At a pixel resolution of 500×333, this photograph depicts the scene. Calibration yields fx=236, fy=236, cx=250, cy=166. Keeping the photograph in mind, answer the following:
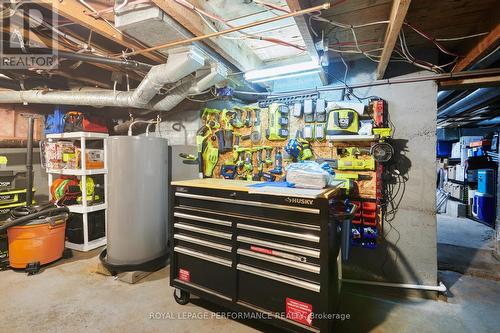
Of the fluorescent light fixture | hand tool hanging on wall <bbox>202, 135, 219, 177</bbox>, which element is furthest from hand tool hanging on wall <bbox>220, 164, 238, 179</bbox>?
the fluorescent light fixture

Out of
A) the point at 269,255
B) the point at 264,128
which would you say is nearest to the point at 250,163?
the point at 264,128

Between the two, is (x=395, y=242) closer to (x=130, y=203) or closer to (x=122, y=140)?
(x=130, y=203)

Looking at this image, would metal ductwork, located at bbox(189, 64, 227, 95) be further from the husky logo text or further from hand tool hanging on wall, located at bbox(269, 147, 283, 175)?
the husky logo text

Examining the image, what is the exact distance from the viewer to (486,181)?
4.84m

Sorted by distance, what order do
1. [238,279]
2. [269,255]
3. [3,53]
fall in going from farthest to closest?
[3,53] → [238,279] → [269,255]

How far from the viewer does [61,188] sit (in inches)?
131

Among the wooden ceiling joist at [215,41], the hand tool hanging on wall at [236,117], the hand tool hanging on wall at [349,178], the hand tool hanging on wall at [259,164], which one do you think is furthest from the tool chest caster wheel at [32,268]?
the hand tool hanging on wall at [349,178]

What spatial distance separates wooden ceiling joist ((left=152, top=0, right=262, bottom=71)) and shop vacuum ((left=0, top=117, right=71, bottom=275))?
2.61 metres

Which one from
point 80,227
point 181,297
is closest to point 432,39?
point 181,297

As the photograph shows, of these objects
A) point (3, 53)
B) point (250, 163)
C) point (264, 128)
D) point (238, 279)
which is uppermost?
point (3, 53)

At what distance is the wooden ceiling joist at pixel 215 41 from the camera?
5.36 feet

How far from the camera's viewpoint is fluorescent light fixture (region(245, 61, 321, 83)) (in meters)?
2.18

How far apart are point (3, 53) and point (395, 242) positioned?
447cm

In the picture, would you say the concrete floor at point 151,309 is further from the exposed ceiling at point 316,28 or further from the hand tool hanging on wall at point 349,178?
the exposed ceiling at point 316,28
